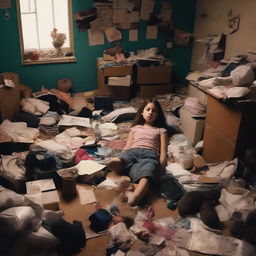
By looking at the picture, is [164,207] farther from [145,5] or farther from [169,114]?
[145,5]

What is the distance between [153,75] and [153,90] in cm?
21

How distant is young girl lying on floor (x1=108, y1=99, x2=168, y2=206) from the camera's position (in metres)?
2.31

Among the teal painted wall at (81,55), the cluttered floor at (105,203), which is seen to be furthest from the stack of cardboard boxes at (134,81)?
the cluttered floor at (105,203)

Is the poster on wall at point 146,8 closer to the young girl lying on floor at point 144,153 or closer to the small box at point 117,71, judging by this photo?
the small box at point 117,71

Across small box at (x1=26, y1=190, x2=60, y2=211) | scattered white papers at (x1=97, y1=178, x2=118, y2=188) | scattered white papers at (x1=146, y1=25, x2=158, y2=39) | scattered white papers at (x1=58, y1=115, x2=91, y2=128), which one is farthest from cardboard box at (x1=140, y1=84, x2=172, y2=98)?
small box at (x1=26, y1=190, x2=60, y2=211)

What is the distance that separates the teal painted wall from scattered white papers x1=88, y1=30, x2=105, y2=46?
2.2 inches

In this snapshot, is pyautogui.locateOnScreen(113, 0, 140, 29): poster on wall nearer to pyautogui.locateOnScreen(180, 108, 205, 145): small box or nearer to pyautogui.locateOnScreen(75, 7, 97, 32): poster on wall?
pyautogui.locateOnScreen(75, 7, 97, 32): poster on wall

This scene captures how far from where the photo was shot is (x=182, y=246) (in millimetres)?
1874

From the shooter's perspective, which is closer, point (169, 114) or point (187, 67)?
point (169, 114)

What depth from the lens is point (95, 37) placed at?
4.39 meters

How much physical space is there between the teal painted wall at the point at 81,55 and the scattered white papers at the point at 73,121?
106 centimetres

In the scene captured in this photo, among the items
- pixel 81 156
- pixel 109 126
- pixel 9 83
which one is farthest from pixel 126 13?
pixel 81 156

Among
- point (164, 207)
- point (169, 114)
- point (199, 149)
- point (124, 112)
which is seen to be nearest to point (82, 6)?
point (124, 112)

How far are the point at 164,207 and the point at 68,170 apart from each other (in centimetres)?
75
